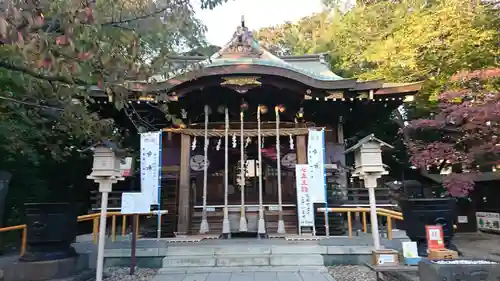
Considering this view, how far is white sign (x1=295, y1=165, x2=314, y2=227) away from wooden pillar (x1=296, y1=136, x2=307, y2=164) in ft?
2.67

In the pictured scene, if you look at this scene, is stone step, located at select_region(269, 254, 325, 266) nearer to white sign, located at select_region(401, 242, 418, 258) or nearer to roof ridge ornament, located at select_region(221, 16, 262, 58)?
white sign, located at select_region(401, 242, 418, 258)

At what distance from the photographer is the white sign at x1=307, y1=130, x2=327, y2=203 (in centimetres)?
805

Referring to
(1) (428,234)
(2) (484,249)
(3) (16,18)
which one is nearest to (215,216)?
(1) (428,234)

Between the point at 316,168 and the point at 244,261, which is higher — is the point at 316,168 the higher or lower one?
the higher one

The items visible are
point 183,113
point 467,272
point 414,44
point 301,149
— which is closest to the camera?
point 467,272

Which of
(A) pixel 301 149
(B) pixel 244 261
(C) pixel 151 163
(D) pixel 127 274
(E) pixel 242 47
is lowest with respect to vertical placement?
(D) pixel 127 274

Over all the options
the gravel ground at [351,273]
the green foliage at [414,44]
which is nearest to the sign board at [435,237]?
the gravel ground at [351,273]

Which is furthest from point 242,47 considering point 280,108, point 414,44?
point 414,44

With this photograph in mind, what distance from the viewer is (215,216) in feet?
30.8

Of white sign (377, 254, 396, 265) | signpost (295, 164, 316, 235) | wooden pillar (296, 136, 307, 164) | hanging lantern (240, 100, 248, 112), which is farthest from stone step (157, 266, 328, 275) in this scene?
hanging lantern (240, 100, 248, 112)

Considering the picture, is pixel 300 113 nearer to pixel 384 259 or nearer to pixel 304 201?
pixel 304 201

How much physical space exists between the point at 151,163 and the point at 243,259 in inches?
133

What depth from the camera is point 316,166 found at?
8289 millimetres

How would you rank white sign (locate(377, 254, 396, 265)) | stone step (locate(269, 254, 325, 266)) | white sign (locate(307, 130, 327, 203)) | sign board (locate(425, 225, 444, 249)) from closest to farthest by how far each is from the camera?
sign board (locate(425, 225, 444, 249)) < white sign (locate(377, 254, 396, 265)) < stone step (locate(269, 254, 325, 266)) < white sign (locate(307, 130, 327, 203))
